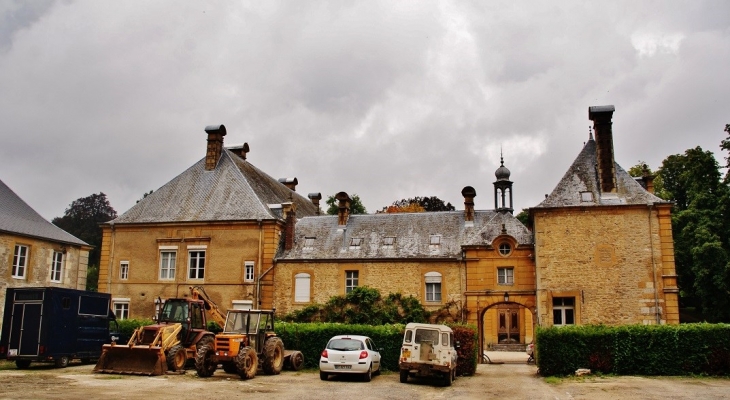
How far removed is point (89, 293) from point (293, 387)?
9438 mm

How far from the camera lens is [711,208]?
3488cm

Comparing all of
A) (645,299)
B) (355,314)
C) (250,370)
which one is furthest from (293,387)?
(645,299)

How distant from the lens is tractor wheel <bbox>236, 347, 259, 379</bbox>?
1655cm

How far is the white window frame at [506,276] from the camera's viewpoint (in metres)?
26.7

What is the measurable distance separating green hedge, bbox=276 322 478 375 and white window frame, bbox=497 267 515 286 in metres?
6.36

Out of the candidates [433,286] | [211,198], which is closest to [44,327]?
[211,198]

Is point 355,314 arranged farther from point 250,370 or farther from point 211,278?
point 250,370

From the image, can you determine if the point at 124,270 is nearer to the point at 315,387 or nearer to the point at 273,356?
the point at 273,356

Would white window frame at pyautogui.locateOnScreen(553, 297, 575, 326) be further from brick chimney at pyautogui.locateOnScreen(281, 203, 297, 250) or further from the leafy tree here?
brick chimney at pyautogui.locateOnScreen(281, 203, 297, 250)

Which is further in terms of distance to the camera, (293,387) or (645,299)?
(645,299)

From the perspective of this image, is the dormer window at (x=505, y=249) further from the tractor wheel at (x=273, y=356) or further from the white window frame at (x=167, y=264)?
the white window frame at (x=167, y=264)

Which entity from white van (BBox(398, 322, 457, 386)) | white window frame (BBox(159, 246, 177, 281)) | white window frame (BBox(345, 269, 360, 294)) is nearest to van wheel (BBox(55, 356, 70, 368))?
white window frame (BBox(159, 246, 177, 281))

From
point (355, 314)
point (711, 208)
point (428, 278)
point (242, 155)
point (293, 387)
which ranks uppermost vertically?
point (242, 155)

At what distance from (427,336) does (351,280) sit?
11809 millimetres
